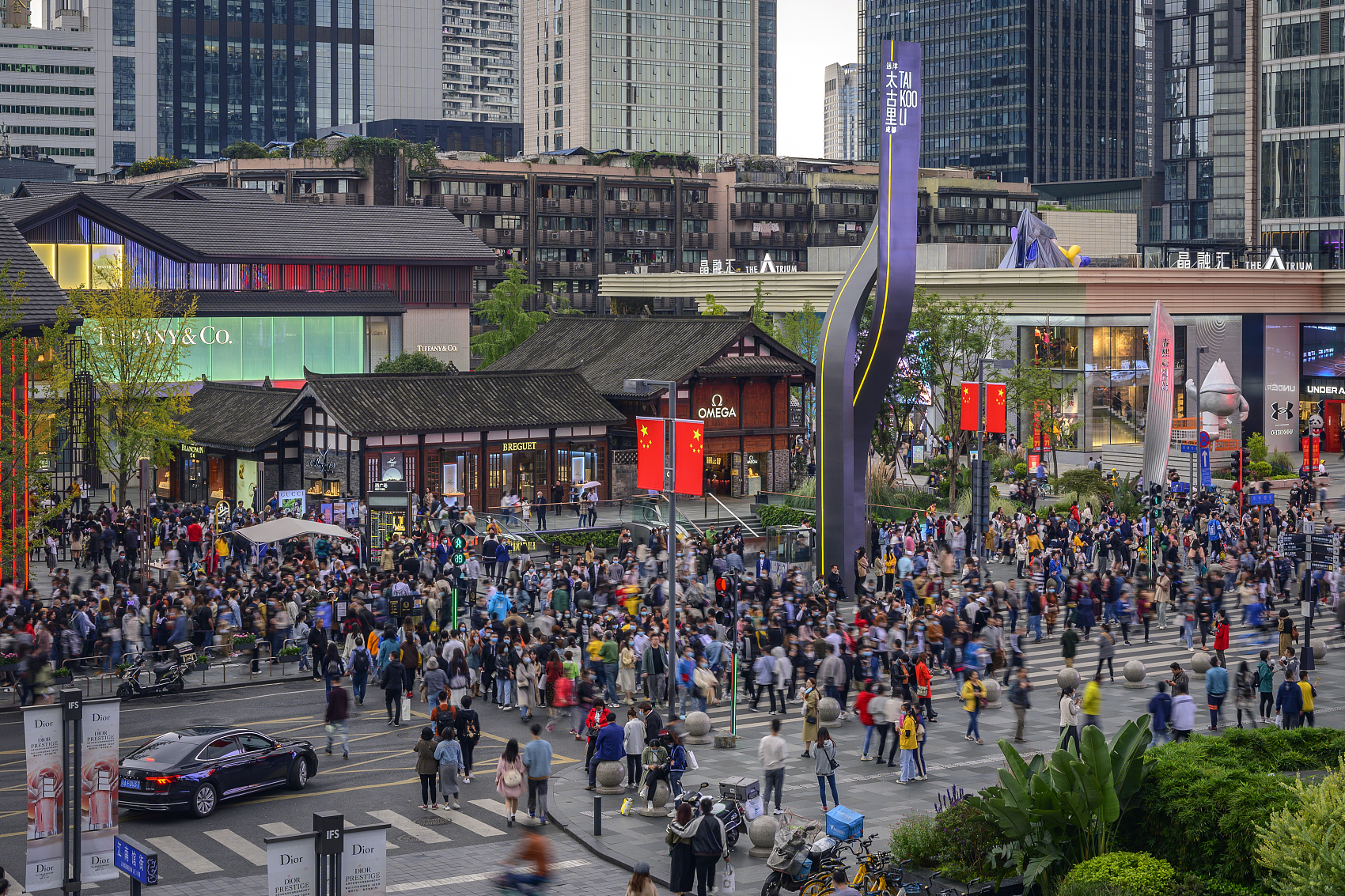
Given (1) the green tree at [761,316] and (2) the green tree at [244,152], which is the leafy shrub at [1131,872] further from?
(2) the green tree at [244,152]

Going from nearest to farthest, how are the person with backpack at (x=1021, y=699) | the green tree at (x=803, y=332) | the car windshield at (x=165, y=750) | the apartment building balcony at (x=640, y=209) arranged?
the car windshield at (x=165, y=750) → the person with backpack at (x=1021, y=699) → the green tree at (x=803, y=332) → the apartment building balcony at (x=640, y=209)

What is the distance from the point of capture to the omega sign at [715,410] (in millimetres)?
60875

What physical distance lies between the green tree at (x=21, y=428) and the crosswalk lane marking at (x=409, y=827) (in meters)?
16.1

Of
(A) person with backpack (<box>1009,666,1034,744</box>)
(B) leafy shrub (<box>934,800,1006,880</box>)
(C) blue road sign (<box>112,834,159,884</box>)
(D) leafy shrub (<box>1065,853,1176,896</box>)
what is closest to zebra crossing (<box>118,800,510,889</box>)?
(C) blue road sign (<box>112,834,159,884</box>)

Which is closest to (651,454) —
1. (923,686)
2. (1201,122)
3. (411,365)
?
(923,686)

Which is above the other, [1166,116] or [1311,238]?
[1166,116]

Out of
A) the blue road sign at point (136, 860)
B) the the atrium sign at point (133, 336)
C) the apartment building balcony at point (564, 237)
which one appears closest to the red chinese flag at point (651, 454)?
the blue road sign at point (136, 860)

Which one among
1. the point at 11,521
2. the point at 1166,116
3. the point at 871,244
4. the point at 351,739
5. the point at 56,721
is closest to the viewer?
the point at 56,721

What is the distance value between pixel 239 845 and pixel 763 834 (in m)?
7.52

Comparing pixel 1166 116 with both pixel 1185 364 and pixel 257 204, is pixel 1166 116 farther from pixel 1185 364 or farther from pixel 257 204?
pixel 257 204

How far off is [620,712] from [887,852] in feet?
37.3

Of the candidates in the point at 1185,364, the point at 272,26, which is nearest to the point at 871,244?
the point at 1185,364

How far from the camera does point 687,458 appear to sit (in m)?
31.6

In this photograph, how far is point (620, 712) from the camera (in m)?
29.8
